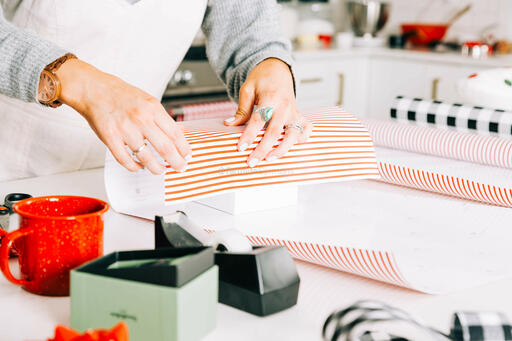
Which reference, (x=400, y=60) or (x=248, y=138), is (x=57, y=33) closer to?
(x=248, y=138)

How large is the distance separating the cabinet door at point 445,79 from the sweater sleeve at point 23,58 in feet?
8.82

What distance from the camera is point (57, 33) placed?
1.30 meters

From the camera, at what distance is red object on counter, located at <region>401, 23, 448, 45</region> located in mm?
3600

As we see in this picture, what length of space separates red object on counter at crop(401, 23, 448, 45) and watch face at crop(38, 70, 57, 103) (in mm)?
3044

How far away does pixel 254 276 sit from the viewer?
25.5 inches

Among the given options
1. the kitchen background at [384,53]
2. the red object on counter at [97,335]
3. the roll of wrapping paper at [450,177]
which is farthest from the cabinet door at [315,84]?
the red object on counter at [97,335]

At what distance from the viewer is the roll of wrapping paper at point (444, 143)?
118 cm

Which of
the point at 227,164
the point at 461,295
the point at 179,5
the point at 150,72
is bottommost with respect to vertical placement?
the point at 461,295

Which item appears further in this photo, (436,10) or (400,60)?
(436,10)

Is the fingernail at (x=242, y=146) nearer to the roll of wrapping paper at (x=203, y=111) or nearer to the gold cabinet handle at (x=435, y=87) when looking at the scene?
the roll of wrapping paper at (x=203, y=111)

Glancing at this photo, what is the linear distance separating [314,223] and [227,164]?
15 cm

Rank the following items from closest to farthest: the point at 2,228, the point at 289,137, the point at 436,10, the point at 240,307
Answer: the point at 240,307
the point at 2,228
the point at 289,137
the point at 436,10

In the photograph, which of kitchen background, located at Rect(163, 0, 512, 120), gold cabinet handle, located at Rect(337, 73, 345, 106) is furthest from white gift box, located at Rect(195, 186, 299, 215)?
gold cabinet handle, located at Rect(337, 73, 345, 106)

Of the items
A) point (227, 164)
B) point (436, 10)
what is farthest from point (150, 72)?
point (436, 10)
